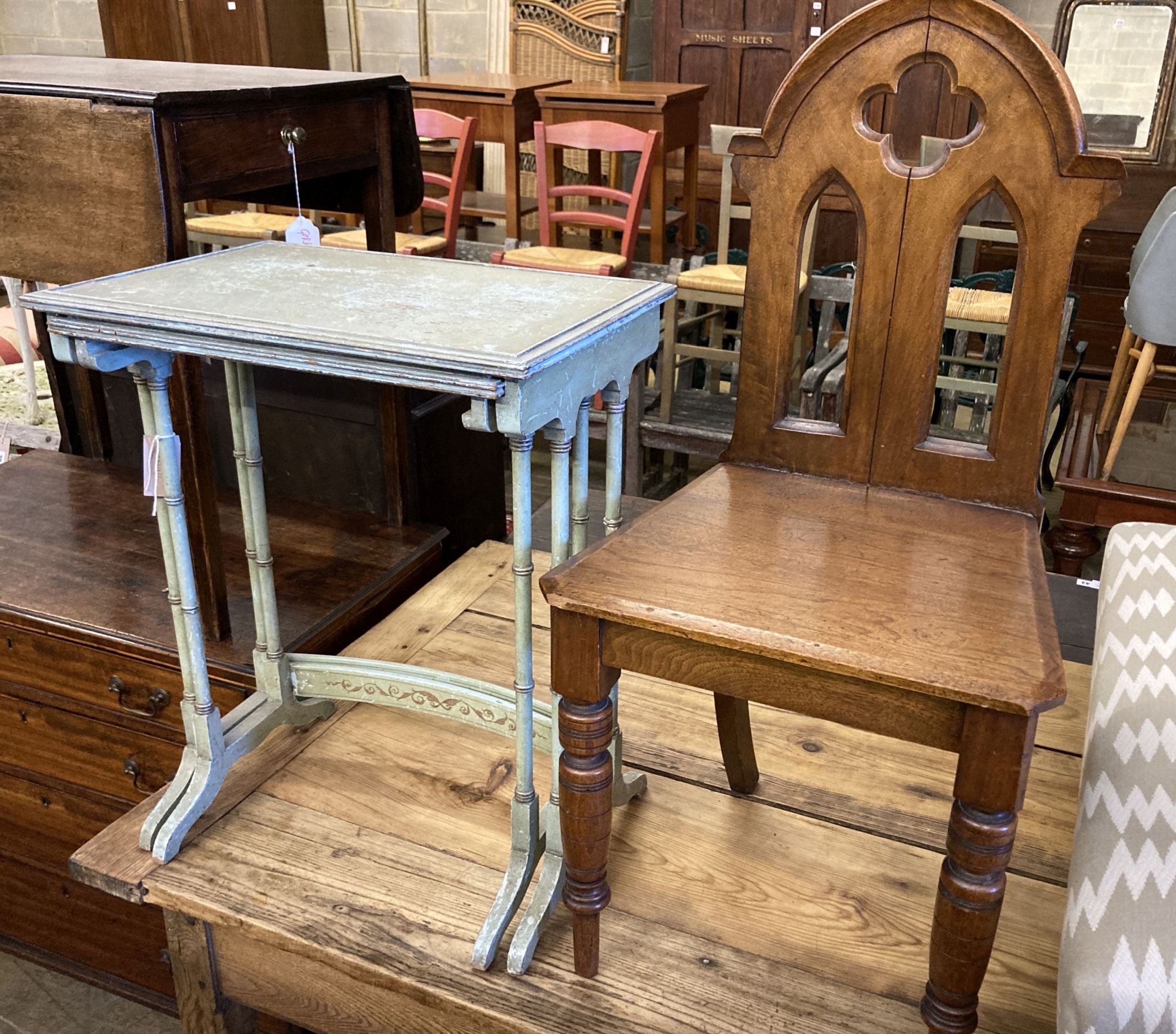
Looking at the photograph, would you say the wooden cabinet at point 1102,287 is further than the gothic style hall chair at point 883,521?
Yes

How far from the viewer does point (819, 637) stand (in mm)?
1002

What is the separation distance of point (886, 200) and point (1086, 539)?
2.22 metres

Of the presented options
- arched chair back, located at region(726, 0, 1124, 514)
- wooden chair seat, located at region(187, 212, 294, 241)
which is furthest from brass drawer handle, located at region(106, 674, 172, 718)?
wooden chair seat, located at region(187, 212, 294, 241)

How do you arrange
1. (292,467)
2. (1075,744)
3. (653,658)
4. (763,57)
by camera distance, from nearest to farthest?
(653,658)
(1075,744)
(292,467)
(763,57)

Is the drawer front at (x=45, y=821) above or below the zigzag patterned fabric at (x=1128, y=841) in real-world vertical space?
below

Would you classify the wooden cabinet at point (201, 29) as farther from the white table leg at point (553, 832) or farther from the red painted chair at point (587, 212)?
the white table leg at point (553, 832)

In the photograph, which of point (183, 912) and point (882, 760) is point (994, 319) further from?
point (183, 912)

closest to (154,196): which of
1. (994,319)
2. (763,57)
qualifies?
(994,319)

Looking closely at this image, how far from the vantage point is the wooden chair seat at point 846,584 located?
974 mm

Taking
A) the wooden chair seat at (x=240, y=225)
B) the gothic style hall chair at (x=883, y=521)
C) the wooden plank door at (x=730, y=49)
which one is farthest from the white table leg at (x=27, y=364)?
the wooden plank door at (x=730, y=49)

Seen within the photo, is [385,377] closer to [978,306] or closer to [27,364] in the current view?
[27,364]

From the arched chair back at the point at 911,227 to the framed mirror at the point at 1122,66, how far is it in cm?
474

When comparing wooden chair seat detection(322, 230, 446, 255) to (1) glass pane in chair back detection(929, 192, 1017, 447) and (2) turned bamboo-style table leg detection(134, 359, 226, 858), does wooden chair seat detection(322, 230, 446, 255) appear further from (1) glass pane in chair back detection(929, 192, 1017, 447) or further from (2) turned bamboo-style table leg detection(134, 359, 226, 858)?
(2) turned bamboo-style table leg detection(134, 359, 226, 858)

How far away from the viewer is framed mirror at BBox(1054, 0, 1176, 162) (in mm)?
5305
